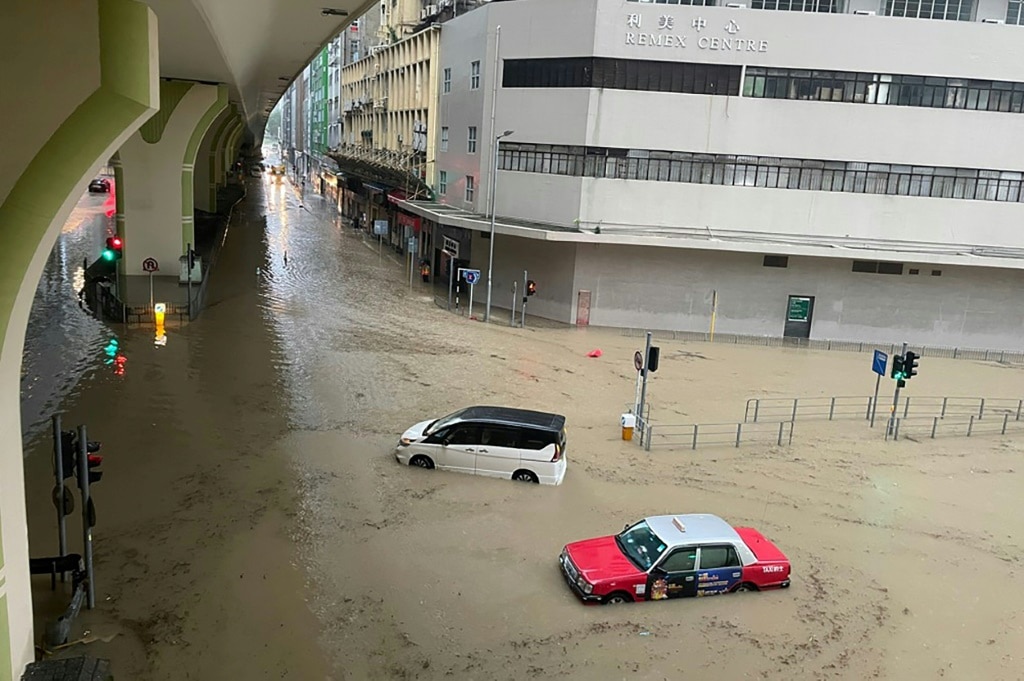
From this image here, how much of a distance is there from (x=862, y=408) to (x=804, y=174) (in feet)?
33.1

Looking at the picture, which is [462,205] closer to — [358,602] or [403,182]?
[403,182]

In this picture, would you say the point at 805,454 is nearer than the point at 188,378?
Yes

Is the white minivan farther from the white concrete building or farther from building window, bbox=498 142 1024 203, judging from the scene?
building window, bbox=498 142 1024 203

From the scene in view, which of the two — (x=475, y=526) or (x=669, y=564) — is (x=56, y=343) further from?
(x=669, y=564)

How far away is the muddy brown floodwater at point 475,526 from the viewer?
8617mm

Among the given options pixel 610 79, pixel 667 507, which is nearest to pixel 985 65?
pixel 610 79

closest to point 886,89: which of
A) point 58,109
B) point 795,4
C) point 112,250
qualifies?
point 795,4

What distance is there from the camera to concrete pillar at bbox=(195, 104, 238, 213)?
42.6m

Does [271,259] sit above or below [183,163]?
below

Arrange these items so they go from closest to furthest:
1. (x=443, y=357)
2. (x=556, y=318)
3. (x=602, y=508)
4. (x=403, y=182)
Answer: (x=602, y=508), (x=443, y=357), (x=556, y=318), (x=403, y=182)

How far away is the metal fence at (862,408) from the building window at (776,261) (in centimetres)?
751

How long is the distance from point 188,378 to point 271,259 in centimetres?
1948

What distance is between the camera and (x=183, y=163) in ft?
82.6

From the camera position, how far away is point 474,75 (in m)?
30.4
